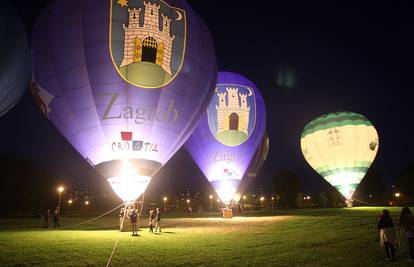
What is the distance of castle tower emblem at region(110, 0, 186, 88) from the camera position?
15.3m

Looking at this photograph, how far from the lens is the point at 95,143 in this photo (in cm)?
1584

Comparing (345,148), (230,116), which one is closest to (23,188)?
(230,116)

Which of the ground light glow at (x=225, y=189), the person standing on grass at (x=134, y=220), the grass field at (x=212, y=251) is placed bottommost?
the grass field at (x=212, y=251)

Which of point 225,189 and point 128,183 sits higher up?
point 128,183

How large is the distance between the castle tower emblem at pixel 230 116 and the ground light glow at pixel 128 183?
495 inches

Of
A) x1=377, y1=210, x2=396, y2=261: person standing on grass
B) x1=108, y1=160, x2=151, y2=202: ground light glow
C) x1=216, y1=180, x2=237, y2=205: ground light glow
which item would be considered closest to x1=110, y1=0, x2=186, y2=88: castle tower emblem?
x1=108, y1=160, x2=151, y2=202: ground light glow

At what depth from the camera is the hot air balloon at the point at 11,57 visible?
13.4m

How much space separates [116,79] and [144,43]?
1.96m

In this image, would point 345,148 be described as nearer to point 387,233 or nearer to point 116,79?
point 116,79

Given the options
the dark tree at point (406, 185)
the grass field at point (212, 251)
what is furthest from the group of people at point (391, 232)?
the dark tree at point (406, 185)

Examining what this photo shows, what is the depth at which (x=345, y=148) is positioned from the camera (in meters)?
35.1

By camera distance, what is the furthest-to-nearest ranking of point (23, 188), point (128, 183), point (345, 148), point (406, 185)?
point (406, 185) < point (23, 188) < point (345, 148) < point (128, 183)

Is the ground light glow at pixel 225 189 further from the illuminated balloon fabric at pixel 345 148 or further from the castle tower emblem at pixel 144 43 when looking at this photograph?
the illuminated balloon fabric at pixel 345 148

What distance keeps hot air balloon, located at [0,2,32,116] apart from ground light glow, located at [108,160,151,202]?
515cm
